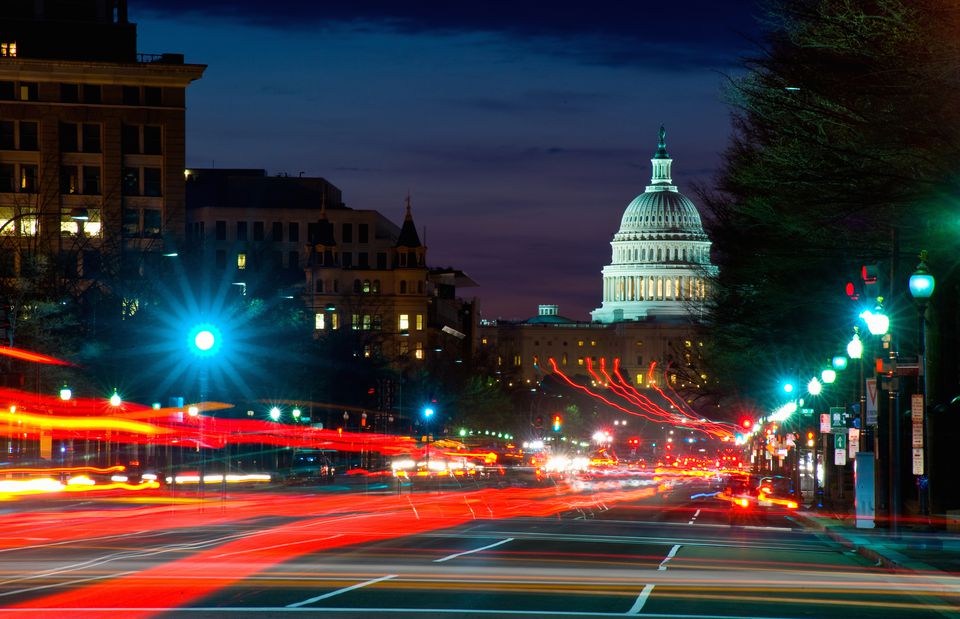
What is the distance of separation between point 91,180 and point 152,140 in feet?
18.5

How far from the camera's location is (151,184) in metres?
123

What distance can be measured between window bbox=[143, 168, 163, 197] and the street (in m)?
80.2

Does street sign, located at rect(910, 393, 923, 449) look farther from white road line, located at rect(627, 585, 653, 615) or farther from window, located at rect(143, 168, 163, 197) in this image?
window, located at rect(143, 168, 163, 197)

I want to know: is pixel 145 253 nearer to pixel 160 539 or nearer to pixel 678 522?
pixel 678 522

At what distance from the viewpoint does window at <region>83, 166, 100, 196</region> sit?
399 ft

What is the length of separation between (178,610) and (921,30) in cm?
1497

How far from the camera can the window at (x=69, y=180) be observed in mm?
120000

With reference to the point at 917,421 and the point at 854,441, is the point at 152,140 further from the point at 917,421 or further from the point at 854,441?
the point at 917,421

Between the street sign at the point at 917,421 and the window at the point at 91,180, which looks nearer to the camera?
the street sign at the point at 917,421

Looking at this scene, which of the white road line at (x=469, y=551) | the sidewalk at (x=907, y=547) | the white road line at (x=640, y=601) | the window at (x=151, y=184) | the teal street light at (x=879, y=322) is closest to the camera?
the white road line at (x=640, y=601)

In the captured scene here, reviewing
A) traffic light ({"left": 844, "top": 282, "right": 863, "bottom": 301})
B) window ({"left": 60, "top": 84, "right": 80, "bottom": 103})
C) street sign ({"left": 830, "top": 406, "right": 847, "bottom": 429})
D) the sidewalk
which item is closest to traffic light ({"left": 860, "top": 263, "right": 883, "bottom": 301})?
traffic light ({"left": 844, "top": 282, "right": 863, "bottom": 301})

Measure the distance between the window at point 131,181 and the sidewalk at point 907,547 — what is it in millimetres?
88930

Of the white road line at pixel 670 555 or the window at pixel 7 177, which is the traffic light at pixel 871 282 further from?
the window at pixel 7 177

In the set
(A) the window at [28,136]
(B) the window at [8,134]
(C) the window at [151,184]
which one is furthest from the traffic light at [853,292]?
(B) the window at [8,134]
